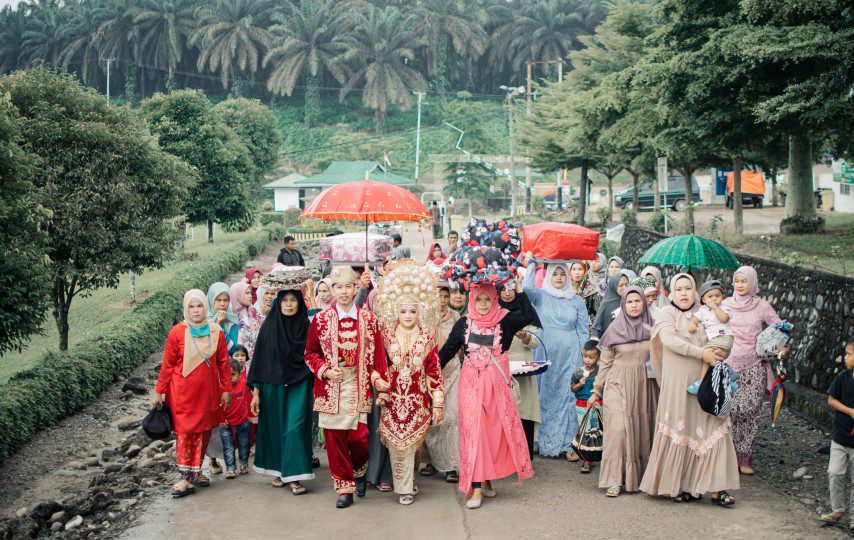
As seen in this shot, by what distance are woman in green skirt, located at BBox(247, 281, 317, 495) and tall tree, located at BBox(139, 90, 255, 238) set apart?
21.6m

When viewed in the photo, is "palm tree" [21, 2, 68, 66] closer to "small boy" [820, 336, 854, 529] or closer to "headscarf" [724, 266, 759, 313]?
"headscarf" [724, 266, 759, 313]

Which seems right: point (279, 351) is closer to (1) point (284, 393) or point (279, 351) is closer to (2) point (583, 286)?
(1) point (284, 393)

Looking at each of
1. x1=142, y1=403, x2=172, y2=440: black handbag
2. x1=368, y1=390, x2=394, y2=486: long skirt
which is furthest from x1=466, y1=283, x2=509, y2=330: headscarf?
x1=142, y1=403, x2=172, y2=440: black handbag

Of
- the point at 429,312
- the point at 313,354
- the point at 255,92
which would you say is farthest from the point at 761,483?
the point at 255,92

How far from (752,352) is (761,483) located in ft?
3.74

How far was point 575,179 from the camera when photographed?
69.4 meters

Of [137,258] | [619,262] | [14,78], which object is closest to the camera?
[619,262]

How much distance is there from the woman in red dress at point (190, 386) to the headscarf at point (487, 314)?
2.19m

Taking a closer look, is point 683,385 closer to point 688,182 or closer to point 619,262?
point 619,262

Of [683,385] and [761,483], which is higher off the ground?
[683,385]

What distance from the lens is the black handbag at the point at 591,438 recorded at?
24.5 ft

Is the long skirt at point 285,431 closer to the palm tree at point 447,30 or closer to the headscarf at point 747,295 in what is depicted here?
the headscarf at point 747,295

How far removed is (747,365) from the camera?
776 centimetres

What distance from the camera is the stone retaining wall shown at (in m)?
9.20
